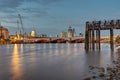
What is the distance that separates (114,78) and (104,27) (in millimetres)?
45676

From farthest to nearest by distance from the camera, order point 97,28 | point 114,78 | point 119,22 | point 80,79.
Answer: point 97,28
point 119,22
point 80,79
point 114,78

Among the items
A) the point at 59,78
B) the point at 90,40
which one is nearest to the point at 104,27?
the point at 90,40

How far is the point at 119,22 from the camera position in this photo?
6469cm

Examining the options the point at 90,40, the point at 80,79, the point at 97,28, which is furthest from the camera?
the point at 90,40

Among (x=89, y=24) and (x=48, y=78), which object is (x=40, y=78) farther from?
(x=89, y=24)

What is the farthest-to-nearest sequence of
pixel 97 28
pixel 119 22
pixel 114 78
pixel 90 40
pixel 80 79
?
1. pixel 90 40
2. pixel 97 28
3. pixel 119 22
4. pixel 80 79
5. pixel 114 78

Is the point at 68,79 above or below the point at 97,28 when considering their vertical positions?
below

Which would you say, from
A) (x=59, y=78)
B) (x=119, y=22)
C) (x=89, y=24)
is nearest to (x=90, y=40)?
(x=89, y=24)

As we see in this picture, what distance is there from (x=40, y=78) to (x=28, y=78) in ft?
3.40

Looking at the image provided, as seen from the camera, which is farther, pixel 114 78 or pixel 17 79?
→ pixel 17 79

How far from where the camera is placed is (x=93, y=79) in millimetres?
24172

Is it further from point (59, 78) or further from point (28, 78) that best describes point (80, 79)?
point (28, 78)

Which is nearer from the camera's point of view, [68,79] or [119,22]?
[68,79]

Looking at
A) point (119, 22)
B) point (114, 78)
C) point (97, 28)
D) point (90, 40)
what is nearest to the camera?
point (114, 78)
